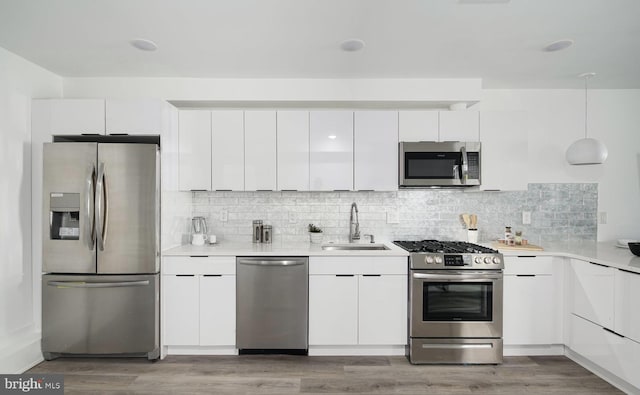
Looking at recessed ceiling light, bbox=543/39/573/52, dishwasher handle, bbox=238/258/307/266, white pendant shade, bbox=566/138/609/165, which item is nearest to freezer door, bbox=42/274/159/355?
dishwasher handle, bbox=238/258/307/266

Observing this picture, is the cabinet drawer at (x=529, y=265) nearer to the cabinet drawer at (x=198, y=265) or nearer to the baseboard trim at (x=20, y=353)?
the cabinet drawer at (x=198, y=265)

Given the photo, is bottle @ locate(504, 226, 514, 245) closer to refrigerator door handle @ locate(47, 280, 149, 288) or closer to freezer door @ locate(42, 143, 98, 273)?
refrigerator door handle @ locate(47, 280, 149, 288)

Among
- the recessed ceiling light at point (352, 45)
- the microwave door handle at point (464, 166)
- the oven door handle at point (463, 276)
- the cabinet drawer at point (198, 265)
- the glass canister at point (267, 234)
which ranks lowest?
the oven door handle at point (463, 276)

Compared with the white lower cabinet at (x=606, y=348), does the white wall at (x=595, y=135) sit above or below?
above

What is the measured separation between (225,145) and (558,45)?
2.98 m

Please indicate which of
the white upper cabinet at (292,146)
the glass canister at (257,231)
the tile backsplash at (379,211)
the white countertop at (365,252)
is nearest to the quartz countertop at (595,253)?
the white countertop at (365,252)

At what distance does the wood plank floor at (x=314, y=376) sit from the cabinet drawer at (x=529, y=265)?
792 mm

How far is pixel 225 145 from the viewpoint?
3410 mm

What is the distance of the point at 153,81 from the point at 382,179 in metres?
2.50

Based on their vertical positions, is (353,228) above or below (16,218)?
below

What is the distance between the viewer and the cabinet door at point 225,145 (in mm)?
3408

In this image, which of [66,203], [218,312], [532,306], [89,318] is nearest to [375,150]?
[532,306]

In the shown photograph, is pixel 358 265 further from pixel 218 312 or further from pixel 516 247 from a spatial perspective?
pixel 516 247

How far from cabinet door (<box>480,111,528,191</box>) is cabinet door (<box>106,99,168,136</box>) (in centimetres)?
313
